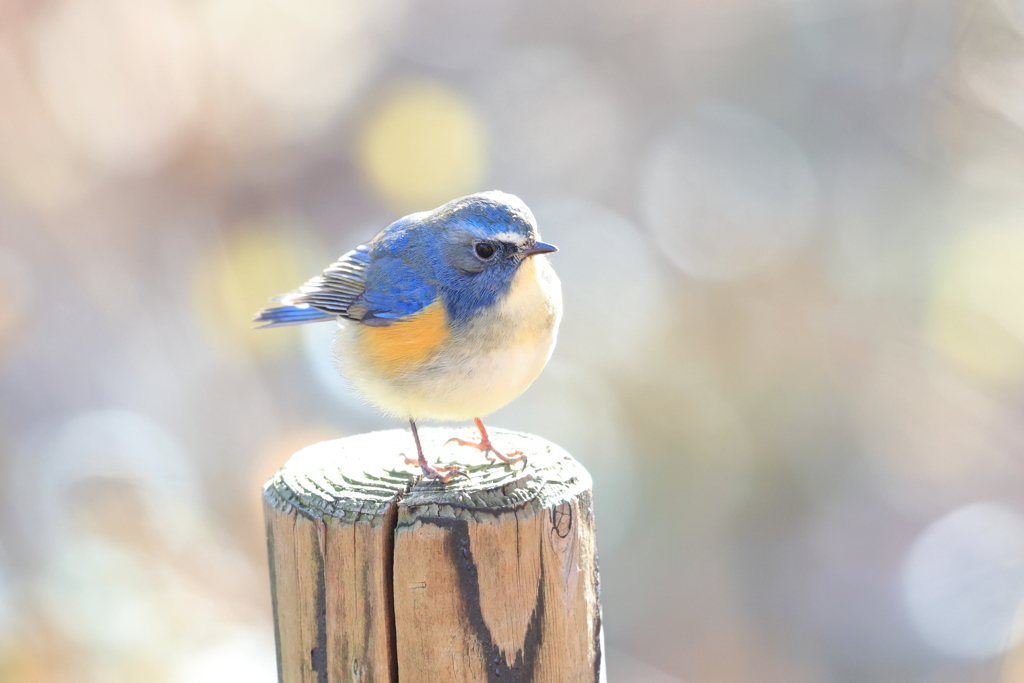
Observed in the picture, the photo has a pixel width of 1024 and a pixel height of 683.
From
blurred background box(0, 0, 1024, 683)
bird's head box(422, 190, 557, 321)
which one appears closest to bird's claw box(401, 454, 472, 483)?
bird's head box(422, 190, 557, 321)

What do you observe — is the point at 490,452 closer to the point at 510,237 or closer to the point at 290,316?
the point at 510,237

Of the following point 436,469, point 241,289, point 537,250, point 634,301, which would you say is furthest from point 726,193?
point 436,469

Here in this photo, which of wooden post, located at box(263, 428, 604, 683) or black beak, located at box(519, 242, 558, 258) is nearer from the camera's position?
wooden post, located at box(263, 428, 604, 683)

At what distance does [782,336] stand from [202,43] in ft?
15.9

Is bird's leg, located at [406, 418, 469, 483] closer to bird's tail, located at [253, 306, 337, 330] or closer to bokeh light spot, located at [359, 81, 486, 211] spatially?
bird's tail, located at [253, 306, 337, 330]

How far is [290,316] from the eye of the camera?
3299 mm

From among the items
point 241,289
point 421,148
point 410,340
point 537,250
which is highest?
point 421,148

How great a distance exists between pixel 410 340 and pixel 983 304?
492 centimetres

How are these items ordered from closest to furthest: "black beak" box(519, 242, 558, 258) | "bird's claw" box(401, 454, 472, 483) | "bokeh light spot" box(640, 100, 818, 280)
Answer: "bird's claw" box(401, 454, 472, 483)
"black beak" box(519, 242, 558, 258)
"bokeh light spot" box(640, 100, 818, 280)

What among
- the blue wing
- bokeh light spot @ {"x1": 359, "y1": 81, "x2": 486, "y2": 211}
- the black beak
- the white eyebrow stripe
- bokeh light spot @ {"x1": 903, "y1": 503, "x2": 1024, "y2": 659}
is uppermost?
bokeh light spot @ {"x1": 359, "y1": 81, "x2": 486, "y2": 211}

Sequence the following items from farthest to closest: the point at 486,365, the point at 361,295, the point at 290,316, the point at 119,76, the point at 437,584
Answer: the point at 119,76 < the point at 290,316 < the point at 361,295 < the point at 486,365 < the point at 437,584

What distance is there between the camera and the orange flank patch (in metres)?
2.76

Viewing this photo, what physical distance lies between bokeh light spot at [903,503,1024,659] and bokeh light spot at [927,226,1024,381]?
40.7 inches

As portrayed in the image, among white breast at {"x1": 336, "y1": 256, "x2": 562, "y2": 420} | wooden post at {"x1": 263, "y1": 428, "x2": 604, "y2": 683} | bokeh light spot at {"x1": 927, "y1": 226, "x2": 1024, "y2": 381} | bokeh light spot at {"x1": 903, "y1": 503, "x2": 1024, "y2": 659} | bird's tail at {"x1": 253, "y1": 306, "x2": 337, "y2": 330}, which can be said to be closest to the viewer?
wooden post at {"x1": 263, "y1": 428, "x2": 604, "y2": 683}
